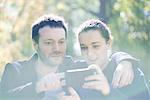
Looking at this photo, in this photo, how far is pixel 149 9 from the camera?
210 inches

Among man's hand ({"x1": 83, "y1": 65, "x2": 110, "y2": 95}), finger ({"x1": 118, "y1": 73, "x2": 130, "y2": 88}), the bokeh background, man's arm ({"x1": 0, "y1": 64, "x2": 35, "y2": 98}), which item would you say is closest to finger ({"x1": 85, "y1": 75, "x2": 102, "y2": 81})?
man's hand ({"x1": 83, "y1": 65, "x2": 110, "y2": 95})

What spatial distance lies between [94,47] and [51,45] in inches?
7.6

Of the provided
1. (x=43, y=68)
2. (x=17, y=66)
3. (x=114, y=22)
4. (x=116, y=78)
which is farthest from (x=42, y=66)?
(x=114, y=22)

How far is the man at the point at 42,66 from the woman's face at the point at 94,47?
3.3 inches

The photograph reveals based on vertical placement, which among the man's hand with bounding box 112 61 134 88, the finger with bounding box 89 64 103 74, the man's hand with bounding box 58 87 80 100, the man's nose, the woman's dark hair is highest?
the woman's dark hair

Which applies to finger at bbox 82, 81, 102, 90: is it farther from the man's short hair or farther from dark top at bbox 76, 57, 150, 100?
the man's short hair

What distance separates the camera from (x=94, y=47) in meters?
1.87

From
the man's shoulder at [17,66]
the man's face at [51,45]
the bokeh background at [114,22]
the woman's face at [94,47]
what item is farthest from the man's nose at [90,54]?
the bokeh background at [114,22]

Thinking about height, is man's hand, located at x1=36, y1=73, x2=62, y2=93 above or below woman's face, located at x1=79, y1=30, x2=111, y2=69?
below

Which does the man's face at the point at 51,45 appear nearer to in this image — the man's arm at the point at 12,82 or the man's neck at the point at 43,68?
the man's neck at the point at 43,68

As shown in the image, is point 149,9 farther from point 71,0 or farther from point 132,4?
point 71,0

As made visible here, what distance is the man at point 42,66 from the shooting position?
1.80 meters

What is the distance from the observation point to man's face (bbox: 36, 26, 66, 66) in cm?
189

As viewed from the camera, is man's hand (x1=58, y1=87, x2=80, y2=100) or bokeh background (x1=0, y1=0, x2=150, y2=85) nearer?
man's hand (x1=58, y1=87, x2=80, y2=100)
